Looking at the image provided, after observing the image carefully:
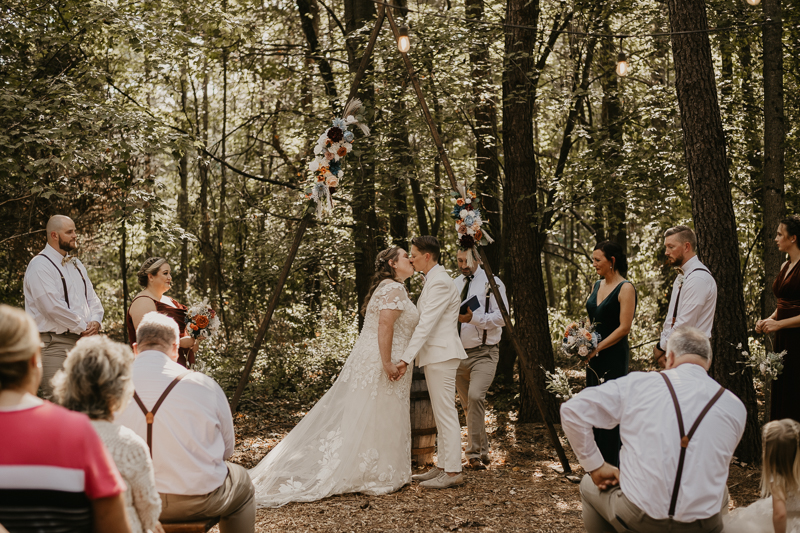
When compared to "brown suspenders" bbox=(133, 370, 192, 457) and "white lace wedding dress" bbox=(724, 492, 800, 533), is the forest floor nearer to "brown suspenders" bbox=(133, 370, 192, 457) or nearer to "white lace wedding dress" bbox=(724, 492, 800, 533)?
"white lace wedding dress" bbox=(724, 492, 800, 533)

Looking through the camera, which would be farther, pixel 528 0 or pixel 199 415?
pixel 528 0

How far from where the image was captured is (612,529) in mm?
3482

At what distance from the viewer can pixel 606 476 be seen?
11.3 feet

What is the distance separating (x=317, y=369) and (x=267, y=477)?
5.83m

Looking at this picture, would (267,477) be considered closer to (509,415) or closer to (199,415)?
(199,415)

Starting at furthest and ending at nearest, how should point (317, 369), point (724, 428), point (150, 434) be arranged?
1. point (317, 369)
2. point (150, 434)
3. point (724, 428)

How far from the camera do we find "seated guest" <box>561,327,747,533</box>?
9.86 ft

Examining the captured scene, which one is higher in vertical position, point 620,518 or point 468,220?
point 468,220

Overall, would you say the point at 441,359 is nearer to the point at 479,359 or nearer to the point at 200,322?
the point at 479,359

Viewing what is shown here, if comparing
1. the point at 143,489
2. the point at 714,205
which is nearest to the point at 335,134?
the point at 714,205

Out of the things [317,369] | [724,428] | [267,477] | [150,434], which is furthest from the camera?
[317,369]

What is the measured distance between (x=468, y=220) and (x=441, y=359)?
1459 mm

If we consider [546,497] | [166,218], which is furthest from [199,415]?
[166,218]

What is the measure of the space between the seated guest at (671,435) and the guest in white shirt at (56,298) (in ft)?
16.2
